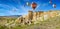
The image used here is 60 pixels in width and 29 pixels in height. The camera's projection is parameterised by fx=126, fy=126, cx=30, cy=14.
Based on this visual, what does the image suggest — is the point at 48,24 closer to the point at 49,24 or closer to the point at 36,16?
the point at 49,24

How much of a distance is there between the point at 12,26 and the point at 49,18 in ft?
2.85

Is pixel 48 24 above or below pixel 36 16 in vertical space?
below

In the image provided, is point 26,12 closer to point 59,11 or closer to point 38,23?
point 38,23

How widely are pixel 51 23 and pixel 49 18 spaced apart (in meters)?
0.12

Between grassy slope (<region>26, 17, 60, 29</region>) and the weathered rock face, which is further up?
the weathered rock face

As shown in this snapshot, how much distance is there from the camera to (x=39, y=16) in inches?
115

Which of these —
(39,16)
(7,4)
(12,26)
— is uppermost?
(7,4)

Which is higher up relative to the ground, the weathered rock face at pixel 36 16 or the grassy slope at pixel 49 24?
the weathered rock face at pixel 36 16

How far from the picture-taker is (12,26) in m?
2.87

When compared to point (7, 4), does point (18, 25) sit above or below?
below

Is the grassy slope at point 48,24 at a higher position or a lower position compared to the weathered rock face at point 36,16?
lower

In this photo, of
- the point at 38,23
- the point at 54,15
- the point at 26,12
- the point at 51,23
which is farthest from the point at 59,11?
the point at 26,12

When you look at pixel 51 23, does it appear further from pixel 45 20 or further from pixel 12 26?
pixel 12 26

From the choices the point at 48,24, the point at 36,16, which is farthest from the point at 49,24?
the point at 36,16
